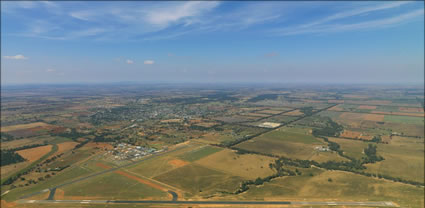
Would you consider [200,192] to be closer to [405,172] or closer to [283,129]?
[405,172]

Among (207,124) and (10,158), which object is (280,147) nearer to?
(207,124)

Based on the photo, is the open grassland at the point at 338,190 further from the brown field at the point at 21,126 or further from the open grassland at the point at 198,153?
the brown field at the point at 21,126

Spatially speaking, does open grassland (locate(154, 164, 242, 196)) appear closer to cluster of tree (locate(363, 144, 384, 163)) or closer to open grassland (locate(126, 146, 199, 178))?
open grassland (locate(126, 146, 199, 178))

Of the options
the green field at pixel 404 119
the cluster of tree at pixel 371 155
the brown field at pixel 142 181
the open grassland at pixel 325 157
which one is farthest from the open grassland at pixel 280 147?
the green field at pixel 404 119

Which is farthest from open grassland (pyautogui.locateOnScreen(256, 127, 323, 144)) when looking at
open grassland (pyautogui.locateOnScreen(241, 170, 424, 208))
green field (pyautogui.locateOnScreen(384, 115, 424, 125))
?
green field (pyautogui.locateOnScreen(384, 115, 424, 125))

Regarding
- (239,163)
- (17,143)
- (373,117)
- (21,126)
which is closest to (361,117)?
(373,117)

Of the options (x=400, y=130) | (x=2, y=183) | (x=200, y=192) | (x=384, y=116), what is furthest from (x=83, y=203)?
(x=384, y=116)

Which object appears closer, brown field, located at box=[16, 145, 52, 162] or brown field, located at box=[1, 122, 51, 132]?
brown field, located at box=[16, 145, 52, 162]

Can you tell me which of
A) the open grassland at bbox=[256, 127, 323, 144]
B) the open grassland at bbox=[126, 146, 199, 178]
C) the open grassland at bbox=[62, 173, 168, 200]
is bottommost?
the open grassland at bbox=[62, 173, 168, 200]
